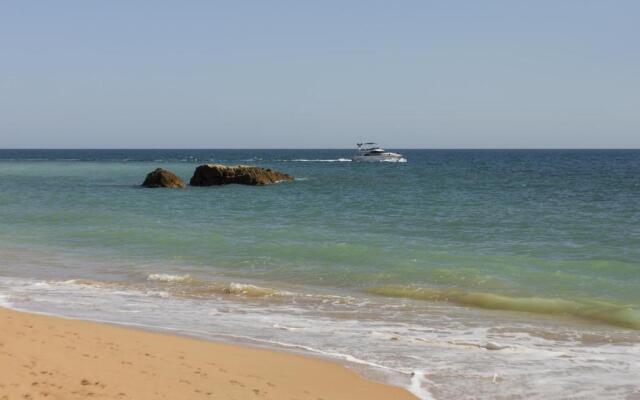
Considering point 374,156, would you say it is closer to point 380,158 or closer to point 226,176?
point 380,158

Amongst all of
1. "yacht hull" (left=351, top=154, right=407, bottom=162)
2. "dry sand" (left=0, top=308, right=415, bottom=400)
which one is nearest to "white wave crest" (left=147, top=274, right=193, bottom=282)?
"dry sand" (left=0, top=308, right=415, bottom=400)

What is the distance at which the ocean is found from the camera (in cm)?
965

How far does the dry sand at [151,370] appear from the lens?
7384 mm

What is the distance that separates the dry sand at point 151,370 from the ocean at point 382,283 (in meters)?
0.67

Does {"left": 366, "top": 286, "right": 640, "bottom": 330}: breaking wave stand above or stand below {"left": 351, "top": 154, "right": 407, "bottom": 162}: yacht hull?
below

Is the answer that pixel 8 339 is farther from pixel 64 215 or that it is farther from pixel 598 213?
pixel 598 213

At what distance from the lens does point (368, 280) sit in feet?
53.0

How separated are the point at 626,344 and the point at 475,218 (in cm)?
1762

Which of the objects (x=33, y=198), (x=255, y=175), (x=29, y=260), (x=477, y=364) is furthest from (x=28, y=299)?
(x=255, y=175)

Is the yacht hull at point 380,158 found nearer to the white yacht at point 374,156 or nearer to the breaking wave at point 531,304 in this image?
the white yacht at point 374,156

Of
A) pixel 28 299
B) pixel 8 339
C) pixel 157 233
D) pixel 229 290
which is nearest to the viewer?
pixel 8 339

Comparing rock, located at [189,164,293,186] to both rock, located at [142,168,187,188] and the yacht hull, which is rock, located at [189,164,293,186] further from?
the yacht hull

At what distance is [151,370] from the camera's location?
825cm

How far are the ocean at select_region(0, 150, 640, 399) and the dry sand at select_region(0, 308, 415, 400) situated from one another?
2.19 ft
